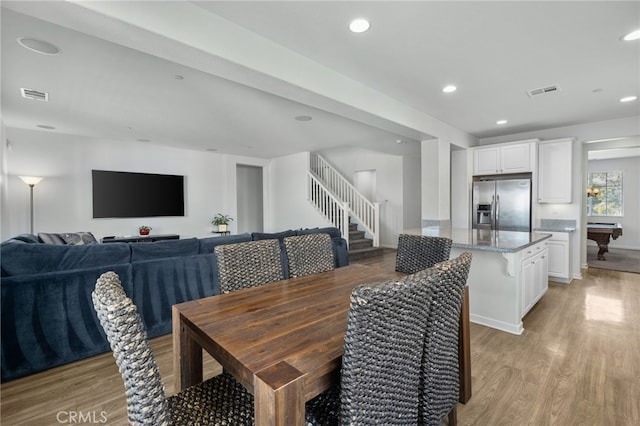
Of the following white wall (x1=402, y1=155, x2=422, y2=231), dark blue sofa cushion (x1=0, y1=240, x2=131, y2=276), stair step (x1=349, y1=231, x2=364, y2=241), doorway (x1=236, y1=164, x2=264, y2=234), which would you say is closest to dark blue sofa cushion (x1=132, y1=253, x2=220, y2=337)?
dark blue sofa cushion (x1=0, y1=240, x2=131, y2=276)

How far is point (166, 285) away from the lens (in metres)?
2.74

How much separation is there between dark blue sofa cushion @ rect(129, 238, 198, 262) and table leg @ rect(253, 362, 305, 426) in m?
2.30

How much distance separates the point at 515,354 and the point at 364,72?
2842mm

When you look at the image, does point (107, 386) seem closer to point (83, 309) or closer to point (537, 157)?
point (83, 309)

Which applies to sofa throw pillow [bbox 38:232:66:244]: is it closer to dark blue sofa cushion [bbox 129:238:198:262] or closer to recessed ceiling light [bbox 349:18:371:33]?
dark blue sofa cushion [bbox 129:238:198:262]

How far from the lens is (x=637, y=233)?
7.26 m

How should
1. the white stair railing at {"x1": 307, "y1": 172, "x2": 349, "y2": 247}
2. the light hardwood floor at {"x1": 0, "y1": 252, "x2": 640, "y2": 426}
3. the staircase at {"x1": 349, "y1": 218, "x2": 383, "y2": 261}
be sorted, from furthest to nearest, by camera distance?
the white stair railing at {"x1": 307, "y1": 172, "x2": 349, "y2": 247} → the staircase at {"x1": 349, "y1": 218, "x2": 383, "y2": 261} → the light hardwood floor at {"x1": 0, "y1": 252, "x2": 640, "y2": 426}

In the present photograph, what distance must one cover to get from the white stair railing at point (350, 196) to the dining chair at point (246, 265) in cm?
485

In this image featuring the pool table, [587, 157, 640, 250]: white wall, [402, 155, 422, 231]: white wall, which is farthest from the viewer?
[402, 155, 422, 231]: white wall

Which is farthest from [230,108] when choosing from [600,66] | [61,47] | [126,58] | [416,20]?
[600,66]

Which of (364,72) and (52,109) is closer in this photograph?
(364,72)

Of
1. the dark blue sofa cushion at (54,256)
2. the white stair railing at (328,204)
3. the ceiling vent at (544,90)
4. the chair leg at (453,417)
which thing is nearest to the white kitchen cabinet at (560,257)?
the ceiling vent at (544,90)

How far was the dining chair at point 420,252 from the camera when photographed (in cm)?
202

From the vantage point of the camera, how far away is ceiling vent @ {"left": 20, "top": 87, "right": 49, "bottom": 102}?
131 inches
